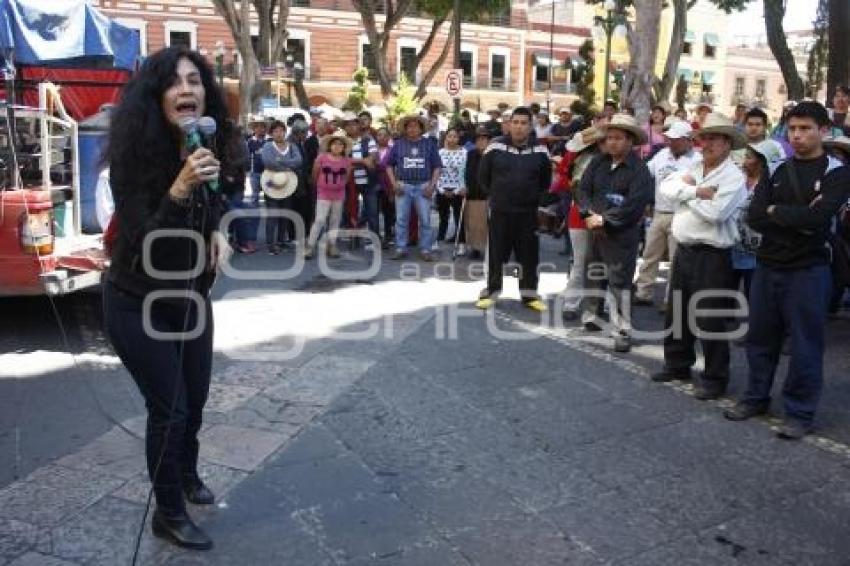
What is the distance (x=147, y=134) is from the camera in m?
3.13

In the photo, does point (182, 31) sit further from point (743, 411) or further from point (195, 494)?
point (195, 494)

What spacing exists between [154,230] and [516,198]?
519 cm

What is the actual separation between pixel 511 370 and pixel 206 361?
9.75 feet

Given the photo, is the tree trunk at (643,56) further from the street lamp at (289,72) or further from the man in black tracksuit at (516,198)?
the street lamp at (289,72)

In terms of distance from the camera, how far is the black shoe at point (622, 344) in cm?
662

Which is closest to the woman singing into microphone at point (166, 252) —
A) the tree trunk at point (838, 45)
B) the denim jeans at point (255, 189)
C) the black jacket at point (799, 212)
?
the black jacket at point (799, 212)

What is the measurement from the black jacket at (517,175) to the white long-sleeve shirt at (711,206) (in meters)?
2.27

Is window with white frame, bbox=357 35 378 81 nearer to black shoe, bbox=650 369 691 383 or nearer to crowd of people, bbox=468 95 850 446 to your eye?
crowd of people, bbox=468 95 850 446

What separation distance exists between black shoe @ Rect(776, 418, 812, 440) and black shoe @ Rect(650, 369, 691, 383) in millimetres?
1013

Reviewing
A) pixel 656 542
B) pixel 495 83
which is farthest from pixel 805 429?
pixel 495 83

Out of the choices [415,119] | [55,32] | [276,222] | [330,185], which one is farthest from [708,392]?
[276,222]

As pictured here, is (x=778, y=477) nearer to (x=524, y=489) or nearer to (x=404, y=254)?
(x=524, y=489)

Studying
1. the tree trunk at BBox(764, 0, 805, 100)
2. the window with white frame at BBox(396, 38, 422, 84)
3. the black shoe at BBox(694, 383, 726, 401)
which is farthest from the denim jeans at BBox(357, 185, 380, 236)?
the window with white frame at BBox(396, 38, 422, 84)

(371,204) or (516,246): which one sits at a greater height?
(371,204)
